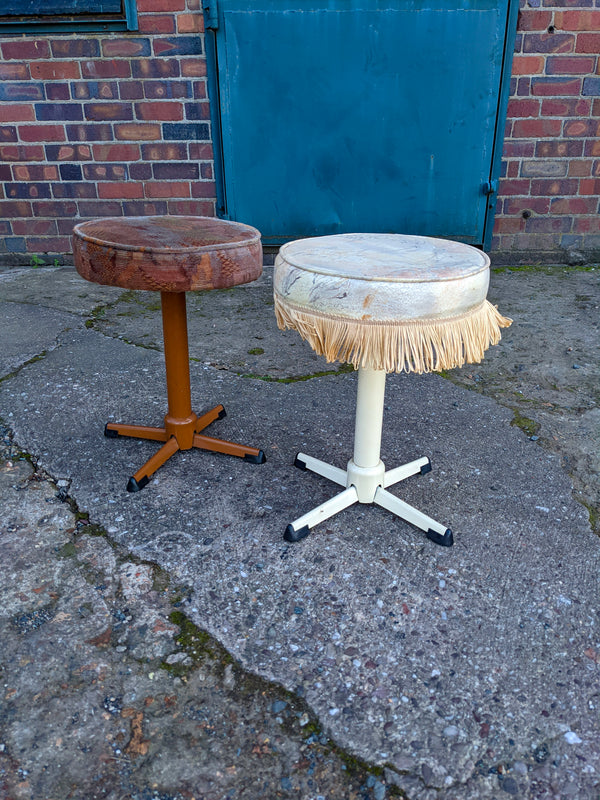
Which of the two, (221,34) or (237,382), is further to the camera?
(221,34)

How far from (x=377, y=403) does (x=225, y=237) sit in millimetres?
724

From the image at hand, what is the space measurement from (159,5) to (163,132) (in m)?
0.73

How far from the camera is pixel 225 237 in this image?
2.03 meters

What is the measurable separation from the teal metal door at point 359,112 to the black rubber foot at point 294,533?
3.00 m

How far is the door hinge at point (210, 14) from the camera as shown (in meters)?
3.89

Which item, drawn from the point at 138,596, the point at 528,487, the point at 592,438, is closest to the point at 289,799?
the point at 138,596

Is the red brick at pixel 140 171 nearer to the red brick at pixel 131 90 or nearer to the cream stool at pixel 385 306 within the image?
the red brick at pixel 131 90

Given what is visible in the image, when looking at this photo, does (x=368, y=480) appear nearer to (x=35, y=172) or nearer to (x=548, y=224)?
(x=548, y=224)

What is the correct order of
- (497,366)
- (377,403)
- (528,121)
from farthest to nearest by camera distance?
(528,121)
(497,366)
(377,403)

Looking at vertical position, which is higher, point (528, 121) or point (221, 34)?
point (221, 34)

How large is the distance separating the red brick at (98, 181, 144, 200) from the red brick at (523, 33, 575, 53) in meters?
2.69

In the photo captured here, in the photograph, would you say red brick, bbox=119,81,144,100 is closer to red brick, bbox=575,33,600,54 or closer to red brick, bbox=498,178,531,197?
red brick, bbox=498,178,531,197

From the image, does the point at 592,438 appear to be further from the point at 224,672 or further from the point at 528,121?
the point at 528,121

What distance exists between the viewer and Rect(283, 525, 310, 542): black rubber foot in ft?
6.00
